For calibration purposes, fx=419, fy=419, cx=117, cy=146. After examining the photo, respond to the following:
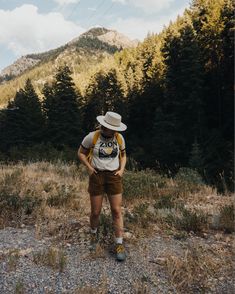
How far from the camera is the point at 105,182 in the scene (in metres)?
6.28

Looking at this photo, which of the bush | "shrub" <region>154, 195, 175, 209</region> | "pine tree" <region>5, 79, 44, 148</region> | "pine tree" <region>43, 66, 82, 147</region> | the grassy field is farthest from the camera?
"pine tree" <region>5, 79, 44, 148</region>

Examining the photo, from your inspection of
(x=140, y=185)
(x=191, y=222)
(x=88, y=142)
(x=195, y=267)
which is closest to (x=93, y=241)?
(x=88, y=142)

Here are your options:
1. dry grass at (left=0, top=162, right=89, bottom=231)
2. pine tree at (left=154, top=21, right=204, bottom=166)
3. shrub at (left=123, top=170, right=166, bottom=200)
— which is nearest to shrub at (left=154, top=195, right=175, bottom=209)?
shrub at (left=123, top=170, right=166, bottom=200)

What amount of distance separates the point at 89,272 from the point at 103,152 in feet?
5.58

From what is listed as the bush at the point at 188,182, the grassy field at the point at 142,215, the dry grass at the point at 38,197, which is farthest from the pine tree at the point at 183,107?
the grassy field at the point at 142,215

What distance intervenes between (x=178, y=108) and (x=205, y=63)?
603 cm

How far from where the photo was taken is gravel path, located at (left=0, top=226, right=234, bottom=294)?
5.06 metres

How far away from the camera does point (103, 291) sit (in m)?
4.91

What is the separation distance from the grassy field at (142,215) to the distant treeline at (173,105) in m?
18.5

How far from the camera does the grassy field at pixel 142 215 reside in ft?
18.7

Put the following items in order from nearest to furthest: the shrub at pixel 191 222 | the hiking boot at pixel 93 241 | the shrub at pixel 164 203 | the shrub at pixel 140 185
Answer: the hiking boot at pixel 93 241 → the shrub at pixel 191 222 → the shrub at pixel 164 203 → the shrub at pixel 140 185

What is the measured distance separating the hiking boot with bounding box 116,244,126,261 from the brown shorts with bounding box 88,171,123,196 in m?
0.79

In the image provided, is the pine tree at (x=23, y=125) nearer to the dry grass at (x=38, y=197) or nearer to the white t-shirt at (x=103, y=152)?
the dry grass at (x=38, y=197)

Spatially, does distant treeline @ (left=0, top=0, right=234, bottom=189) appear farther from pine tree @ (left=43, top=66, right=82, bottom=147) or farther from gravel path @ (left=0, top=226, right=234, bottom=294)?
gravel path @ (left=0, top=226, right=234, bottom=294)
